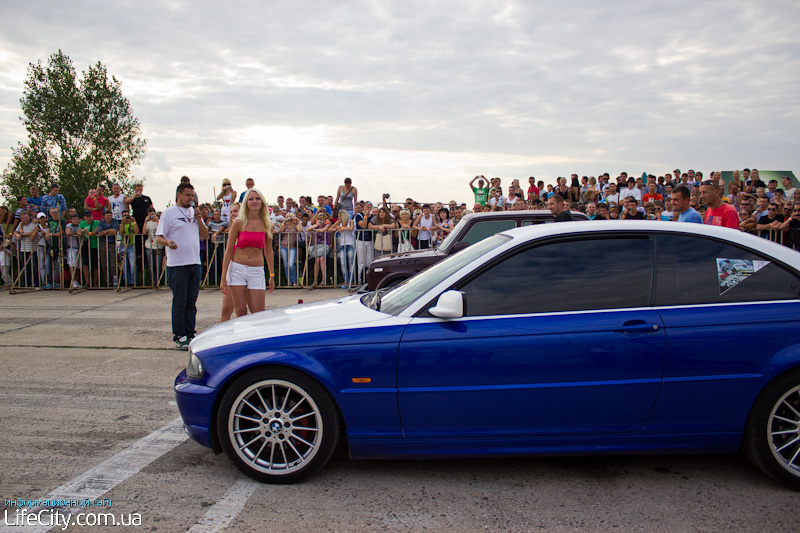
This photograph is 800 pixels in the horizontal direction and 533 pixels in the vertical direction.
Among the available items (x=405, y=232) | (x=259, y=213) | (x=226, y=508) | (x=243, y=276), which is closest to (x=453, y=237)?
(x=259, y=213)

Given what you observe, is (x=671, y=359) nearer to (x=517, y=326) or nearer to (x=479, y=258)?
(x=517, y=326)

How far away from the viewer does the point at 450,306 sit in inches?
136

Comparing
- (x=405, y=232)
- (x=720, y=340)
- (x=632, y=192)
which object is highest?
(x=632, y=192)

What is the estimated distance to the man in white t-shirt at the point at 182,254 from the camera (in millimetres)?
7332

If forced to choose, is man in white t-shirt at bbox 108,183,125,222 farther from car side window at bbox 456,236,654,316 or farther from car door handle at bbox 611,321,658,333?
car door handle at bbox 611,321,658,333

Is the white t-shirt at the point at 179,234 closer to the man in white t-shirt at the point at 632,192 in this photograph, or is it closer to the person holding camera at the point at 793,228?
the person holding camera at the point at 793,228

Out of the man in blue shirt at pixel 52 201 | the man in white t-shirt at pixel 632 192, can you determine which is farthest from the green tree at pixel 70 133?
the man in white t-shirt at pixel 632 192

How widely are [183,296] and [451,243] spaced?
3.69 meters

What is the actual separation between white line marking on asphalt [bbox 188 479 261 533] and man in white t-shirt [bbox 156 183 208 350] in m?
4.15

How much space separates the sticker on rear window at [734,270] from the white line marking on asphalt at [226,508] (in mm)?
3075

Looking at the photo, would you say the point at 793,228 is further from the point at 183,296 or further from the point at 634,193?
the point at 183,296

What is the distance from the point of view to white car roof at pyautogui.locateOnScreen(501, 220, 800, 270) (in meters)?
3.71

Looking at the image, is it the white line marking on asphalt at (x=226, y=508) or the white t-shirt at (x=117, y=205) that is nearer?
the white line marking on asphalt at (x=226, y=508)

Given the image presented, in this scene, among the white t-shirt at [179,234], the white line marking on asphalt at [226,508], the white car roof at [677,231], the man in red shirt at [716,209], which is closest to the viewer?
the white line marking on asphalt at [226,508]
